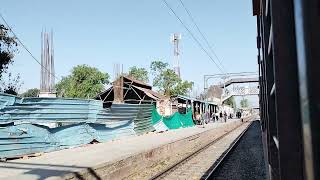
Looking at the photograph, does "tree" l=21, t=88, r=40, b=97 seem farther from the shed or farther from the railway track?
the railway track

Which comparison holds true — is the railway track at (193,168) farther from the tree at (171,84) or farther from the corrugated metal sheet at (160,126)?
the tree at (171,84)

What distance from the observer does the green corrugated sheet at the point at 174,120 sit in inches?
982

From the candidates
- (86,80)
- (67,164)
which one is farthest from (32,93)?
(67,164)

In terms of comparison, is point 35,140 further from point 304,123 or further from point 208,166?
point 304,123

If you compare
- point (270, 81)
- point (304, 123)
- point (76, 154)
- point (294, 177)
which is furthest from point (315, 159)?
point (76, 154)

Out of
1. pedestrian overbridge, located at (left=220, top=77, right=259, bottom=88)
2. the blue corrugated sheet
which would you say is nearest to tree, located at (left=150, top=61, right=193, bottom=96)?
pedestrian overbridge, located at (left=220, top=77, right=259, bottom=88)

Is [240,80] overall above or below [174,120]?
above

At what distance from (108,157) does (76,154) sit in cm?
141

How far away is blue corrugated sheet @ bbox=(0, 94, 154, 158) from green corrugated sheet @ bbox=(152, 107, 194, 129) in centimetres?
609

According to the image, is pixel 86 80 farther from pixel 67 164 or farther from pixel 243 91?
pixel 67 164

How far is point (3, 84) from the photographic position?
1056 inches

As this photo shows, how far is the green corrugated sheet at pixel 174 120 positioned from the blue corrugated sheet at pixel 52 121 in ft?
20.0

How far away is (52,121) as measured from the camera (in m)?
12.9

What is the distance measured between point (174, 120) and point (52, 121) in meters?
19.3
